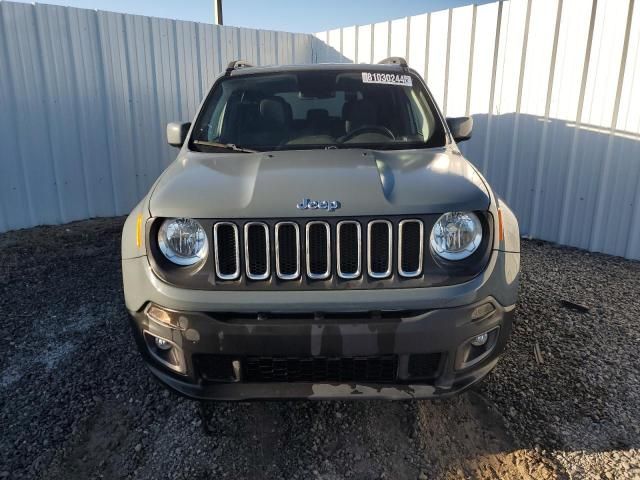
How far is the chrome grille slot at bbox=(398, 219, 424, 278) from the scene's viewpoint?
207 cm

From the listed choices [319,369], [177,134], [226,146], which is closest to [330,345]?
[319,369]

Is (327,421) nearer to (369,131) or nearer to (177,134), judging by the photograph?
(369,131)

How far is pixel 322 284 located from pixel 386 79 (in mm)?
2048

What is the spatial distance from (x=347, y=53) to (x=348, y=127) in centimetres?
530

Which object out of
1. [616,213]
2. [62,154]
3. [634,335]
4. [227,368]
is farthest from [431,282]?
[62,154]

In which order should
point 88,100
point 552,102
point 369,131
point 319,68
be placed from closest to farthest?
point 369,131 < point 319,68 < point 552,102 < point 88,100

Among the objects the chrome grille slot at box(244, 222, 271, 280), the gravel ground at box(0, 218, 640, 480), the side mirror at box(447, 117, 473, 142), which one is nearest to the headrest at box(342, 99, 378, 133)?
the side mirror at box(447, 117, 473, 142)

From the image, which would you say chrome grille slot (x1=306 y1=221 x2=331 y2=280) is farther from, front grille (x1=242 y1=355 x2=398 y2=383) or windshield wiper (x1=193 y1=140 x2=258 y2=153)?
windshield wiper (x1=193 y1=140 x2=258 y2=153)

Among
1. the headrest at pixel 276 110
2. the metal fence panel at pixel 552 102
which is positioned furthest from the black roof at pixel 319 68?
the metal fence panel at pixel 552 102

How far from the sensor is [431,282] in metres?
2.05

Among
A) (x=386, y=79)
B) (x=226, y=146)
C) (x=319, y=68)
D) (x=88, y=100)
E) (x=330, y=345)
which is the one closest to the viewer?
(x=330, y=345)

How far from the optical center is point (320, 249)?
6.86ft

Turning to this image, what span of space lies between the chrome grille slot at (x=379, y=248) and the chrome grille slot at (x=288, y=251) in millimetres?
308

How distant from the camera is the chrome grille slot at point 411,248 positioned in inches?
81.7
